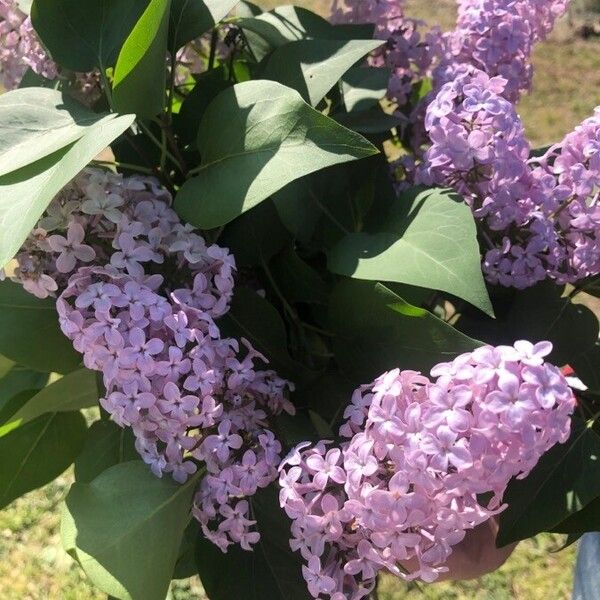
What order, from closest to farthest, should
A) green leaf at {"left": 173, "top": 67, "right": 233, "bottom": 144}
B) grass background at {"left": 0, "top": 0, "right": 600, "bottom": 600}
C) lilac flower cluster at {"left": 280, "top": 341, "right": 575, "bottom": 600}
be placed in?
lilac flower cluster at {"left": 280, "top": 341, "right": 575, "bottom": 600}, green leaf at {"left": 173, "top": 67, "right": 233, "bottom": 144}, grass background at {"left": 0, "top": 0, "right": 600, "bottom": 600}

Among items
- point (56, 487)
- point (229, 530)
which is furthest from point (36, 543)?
point (229, 530)

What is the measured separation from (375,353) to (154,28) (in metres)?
0.22

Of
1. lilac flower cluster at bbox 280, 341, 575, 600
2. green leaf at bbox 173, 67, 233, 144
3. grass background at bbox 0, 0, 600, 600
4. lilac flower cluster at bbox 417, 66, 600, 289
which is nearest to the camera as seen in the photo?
lilac flower cluster at bbox 280, 341, 575, 600

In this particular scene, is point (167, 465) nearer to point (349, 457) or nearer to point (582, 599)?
point (349, 457)

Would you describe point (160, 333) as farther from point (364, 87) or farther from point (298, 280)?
point (364, 87)

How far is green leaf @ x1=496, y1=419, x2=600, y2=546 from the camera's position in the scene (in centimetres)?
50

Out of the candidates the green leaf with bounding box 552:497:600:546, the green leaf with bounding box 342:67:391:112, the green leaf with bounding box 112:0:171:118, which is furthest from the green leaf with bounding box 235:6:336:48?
the green leaf with bounding box 552:497:600:546

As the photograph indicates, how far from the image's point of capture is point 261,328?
0.54 metres

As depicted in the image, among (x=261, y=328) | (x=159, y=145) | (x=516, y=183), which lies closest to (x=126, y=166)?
(x=159, y=145)

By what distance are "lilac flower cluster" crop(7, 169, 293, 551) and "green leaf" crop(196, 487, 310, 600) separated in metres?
0.03

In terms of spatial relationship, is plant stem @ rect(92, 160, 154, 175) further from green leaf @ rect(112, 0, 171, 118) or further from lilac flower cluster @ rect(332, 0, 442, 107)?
lilac flower cluster @ rect(332, 0, 442, 107)

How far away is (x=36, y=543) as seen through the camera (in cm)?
159

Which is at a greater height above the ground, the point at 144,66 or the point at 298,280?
the point at 144,66

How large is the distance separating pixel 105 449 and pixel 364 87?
316 millimetres
